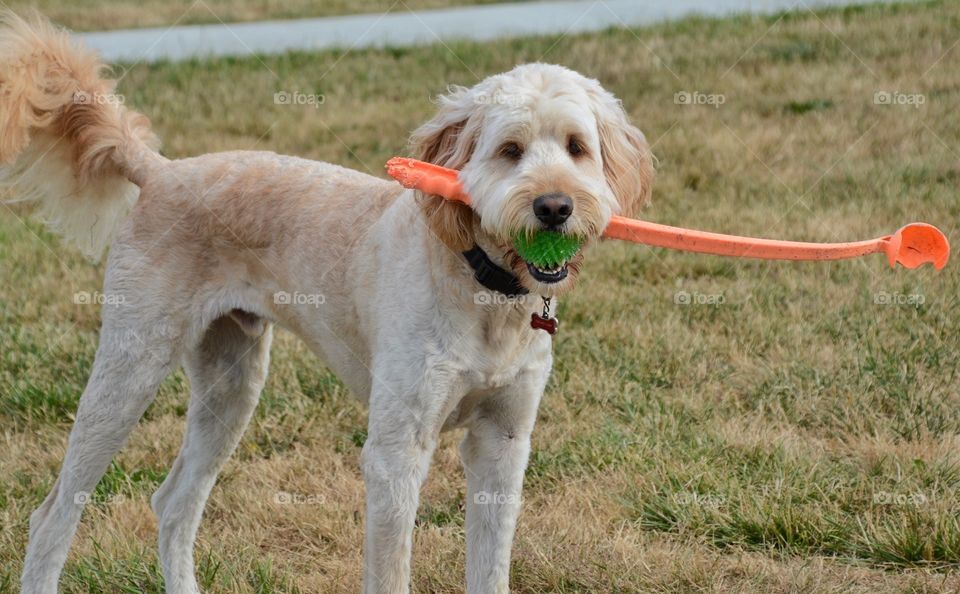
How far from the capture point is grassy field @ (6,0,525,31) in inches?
613

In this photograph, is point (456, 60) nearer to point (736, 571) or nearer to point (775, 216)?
point (775, 216)

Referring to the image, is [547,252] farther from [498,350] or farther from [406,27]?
[406,27]

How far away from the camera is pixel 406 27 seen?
1430 centimetres

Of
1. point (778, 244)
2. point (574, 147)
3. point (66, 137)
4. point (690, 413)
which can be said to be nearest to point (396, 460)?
point (574, 147)

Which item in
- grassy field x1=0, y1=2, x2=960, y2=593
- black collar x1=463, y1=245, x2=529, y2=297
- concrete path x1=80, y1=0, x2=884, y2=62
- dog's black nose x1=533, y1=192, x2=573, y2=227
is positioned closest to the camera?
dog's black nose x1=533, y1=192, x2=573, y2=227

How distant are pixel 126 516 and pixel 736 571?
8.10 feet

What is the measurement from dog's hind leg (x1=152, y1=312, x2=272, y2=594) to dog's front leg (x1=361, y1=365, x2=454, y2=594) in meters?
1.08

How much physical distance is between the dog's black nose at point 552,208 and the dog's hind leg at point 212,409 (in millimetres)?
1627

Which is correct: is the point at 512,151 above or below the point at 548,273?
above

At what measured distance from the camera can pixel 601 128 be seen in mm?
3891

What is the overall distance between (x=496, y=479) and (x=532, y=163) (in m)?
1.08

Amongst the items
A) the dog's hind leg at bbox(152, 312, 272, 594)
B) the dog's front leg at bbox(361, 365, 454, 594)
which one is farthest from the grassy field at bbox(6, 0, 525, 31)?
the dog's front leg at bbox(361, 365, 454, 594)

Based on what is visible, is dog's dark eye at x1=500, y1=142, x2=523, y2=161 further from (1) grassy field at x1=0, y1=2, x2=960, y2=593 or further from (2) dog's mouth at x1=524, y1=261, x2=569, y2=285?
(1) grassy field at x1=0, y1=2, x2=960, y2=593

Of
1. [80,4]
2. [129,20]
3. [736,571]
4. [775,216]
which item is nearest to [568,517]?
[736,571]
